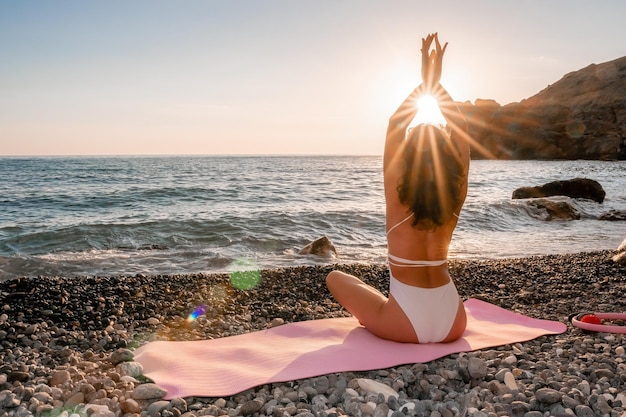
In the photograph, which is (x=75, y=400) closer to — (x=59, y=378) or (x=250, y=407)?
(x=59, y=378)

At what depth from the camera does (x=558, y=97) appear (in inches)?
3406

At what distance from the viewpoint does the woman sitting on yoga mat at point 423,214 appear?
3758 mm

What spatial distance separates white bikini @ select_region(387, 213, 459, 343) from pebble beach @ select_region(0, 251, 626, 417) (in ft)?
1.02

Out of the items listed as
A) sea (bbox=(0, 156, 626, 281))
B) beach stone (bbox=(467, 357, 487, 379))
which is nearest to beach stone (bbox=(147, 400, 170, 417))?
beach stone (bbox=(467, 357, 487, 379))

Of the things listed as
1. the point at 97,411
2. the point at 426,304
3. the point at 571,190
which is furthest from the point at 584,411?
the point at 571,190

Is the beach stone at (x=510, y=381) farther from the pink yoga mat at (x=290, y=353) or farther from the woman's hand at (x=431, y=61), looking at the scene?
the woman's hand at (x=431, y=61)

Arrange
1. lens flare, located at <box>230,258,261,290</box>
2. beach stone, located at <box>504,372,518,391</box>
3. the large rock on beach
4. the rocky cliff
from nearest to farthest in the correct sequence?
beach stone, located at <box>504,372,518,391</box> < lens flare, located at <box>230,258,261,290</box> < the large rock on beach < the rocky cliff

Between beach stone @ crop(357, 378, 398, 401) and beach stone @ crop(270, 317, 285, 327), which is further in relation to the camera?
beach stone @ crop(270, 317, 285, 327)

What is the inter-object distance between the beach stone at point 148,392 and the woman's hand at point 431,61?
3.15 metres

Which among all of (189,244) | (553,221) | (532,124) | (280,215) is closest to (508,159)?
(532,124)

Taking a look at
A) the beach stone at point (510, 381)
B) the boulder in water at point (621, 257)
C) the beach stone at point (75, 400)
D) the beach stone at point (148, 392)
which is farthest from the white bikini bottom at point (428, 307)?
the boulder in water at point (621, 257)

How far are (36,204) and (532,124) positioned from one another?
67.4 metres

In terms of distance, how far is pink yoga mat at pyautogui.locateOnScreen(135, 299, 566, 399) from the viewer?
3.54 metres

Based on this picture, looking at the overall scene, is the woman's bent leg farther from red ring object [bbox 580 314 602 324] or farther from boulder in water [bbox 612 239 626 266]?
boulder in water [bbox 612 239 626 266]
